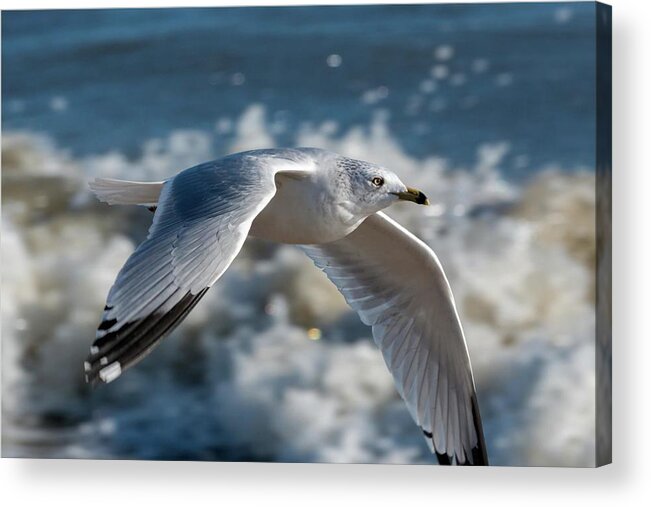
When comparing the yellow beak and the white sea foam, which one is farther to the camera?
the white sea foam

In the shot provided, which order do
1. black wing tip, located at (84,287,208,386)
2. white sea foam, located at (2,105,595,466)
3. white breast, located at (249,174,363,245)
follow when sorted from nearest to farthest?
black wing tip, located at (84,287,208,386)
white breast, located at (249,174,363,245)
white sea foam, located at (2,105,595,466)

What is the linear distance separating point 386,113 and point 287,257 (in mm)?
610

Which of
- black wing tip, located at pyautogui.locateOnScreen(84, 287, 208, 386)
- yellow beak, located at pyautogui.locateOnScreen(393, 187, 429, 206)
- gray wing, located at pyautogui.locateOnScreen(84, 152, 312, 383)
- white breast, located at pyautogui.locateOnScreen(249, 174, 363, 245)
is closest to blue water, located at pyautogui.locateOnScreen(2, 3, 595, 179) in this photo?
yellow beak, located at pyautogui.locateOnScreen(393, 187, 429, 206)

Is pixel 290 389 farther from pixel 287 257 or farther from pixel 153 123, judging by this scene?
pixel 153 123

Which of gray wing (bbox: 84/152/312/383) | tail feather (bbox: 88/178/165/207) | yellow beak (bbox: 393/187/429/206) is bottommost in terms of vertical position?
gray wing (bbox: 84/152/312/383)

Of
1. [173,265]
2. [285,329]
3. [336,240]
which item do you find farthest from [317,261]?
[173,265]

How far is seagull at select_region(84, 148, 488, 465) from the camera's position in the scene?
3695 millimetres

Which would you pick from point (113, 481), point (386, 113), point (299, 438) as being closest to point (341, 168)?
point (386, 113)

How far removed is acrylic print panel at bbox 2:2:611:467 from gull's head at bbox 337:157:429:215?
0.32 meters

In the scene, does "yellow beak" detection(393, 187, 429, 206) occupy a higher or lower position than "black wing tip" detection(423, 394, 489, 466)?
higher

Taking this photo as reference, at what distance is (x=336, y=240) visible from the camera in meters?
5.04

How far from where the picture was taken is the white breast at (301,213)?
447 centimetres

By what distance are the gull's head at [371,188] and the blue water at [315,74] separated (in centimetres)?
83

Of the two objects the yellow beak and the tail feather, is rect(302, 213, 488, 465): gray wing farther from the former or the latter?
the tail feather
